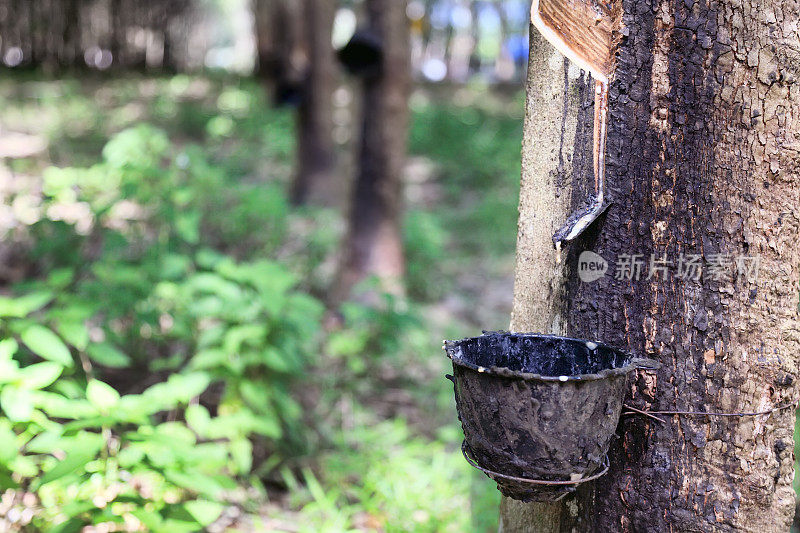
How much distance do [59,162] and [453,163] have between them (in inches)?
184

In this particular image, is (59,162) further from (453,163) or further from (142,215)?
(453,163)

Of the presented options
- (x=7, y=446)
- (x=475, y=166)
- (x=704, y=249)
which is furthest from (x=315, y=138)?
(x=704, y=249)

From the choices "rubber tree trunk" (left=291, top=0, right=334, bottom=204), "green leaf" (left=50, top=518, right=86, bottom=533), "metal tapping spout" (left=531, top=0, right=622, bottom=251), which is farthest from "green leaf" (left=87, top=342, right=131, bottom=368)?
"rubber tree trunk" (left=291, top=0, right=334, bottom=204)

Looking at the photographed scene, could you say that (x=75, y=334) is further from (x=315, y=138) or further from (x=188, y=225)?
(x=315, y=138)

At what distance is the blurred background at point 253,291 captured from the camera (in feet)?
6.83

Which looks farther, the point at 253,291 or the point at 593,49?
the point at 253,291

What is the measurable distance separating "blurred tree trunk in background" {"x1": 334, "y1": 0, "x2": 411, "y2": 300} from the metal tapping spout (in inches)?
133

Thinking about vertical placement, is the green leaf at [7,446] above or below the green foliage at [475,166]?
below

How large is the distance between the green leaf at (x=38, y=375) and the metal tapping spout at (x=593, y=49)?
1402 millimetres

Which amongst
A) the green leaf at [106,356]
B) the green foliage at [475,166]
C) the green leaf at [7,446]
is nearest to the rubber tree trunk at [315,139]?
the green foliage at [475,166]

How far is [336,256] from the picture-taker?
5586 mm

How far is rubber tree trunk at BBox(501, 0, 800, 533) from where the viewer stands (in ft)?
4.32

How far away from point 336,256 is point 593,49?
4.32 meters

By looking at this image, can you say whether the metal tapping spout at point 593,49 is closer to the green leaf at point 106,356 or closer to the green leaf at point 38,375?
the green leaf at point 38,375
